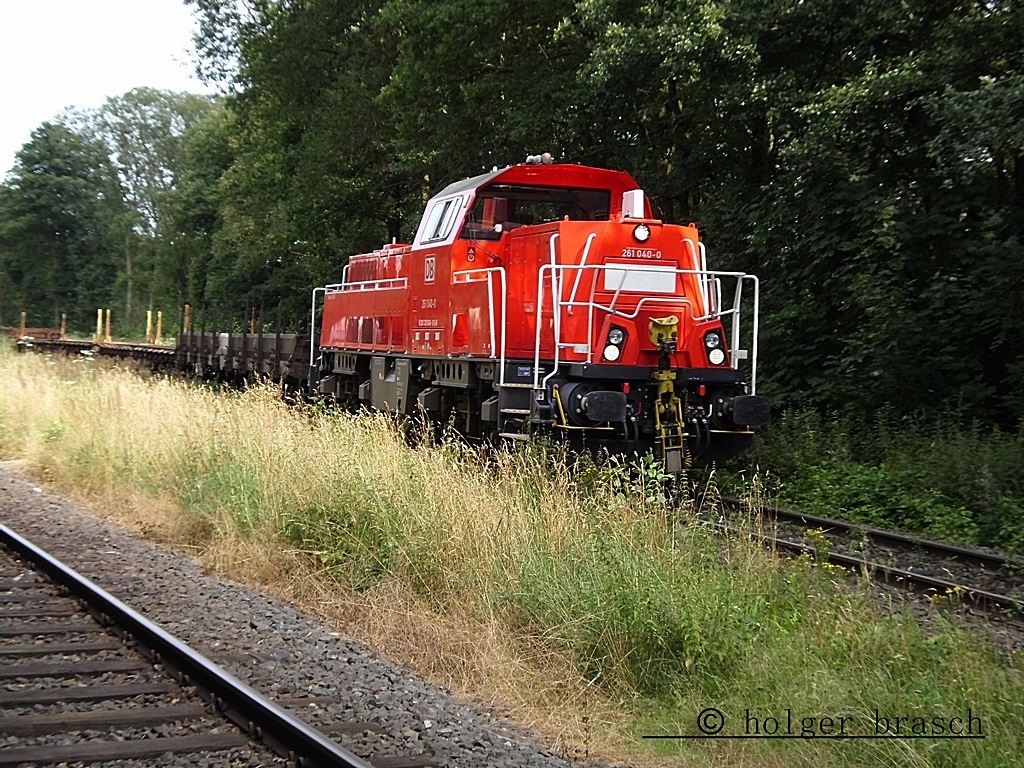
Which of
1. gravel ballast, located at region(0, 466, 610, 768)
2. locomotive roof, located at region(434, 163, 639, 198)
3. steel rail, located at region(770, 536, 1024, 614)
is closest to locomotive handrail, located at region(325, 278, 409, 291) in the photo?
locomotive roof, located at region(434, 163, 639, 198)

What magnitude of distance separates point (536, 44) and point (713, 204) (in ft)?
15.3

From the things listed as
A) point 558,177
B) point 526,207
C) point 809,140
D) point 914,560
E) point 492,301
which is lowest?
point 914,560

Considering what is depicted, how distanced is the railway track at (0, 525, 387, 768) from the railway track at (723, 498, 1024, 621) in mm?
3551

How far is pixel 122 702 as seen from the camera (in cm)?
506

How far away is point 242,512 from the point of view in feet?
28.5

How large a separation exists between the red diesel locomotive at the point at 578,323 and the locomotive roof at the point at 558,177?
0.05 ft

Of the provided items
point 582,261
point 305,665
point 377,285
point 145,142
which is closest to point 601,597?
point 305,665

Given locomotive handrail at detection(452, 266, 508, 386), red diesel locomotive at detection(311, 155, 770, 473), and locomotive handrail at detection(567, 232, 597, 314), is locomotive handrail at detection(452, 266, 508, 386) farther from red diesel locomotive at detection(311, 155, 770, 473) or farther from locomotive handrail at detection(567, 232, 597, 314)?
locomotive handrail at detection(567, 232, 597, 314)

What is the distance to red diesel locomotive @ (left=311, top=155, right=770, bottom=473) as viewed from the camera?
998cm

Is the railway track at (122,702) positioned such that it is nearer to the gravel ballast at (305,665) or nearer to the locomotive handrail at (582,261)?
the gravel ballast at (305,665)

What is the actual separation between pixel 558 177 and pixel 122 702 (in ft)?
27.1

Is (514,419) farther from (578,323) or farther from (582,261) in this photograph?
(582,261)

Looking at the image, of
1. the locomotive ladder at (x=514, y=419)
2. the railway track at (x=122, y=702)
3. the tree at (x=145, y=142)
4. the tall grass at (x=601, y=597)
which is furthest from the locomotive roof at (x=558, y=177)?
the tree at (x=145, y=142)

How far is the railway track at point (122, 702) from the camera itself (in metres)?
4.41
